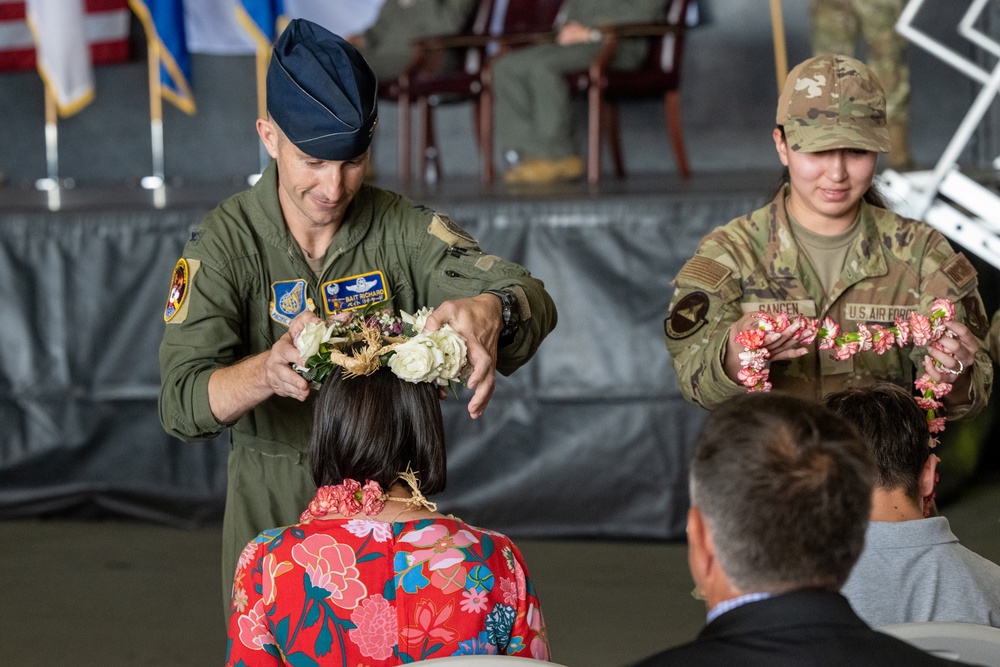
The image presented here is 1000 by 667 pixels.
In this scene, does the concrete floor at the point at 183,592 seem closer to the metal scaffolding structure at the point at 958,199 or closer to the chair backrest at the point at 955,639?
the metal scaffolding structure at the point at 958,199

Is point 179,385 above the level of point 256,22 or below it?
below

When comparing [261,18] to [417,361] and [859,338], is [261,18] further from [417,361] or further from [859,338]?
[417,361]

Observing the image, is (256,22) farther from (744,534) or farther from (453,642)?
(744,534)

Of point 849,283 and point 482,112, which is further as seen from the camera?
point 482,112

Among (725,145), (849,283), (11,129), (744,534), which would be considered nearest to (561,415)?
(849,283)

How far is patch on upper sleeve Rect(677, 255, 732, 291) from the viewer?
7.50 ft

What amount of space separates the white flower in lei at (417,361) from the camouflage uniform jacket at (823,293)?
66cm

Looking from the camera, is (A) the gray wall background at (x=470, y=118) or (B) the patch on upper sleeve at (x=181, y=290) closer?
(B) the patch on upper sleeve at (x=181, y=290)

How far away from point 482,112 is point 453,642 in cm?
490

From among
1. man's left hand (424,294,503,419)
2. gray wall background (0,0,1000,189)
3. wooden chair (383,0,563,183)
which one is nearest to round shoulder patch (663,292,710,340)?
man's left hand (424,294,503,419)

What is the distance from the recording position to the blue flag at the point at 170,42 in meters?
7.62

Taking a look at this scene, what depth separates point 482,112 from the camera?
6301mm

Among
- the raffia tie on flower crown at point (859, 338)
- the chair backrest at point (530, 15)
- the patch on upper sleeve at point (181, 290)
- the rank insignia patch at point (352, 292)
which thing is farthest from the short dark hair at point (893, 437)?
the chair backrest at point (530, 15)

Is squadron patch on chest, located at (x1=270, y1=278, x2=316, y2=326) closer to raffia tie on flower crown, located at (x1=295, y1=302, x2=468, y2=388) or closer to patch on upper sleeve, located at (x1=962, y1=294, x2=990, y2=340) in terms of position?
raffia tie on flower crown, located at (x1=295, y1=302, x2=468, y2=388)
